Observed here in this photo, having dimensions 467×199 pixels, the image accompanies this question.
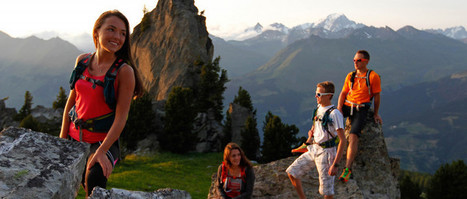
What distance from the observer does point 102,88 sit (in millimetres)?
3986

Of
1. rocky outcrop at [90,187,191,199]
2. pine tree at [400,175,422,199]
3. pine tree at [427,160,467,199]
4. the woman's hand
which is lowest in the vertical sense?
pine tree at [400,175,422,199]

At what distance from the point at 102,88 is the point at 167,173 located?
27.4 meters

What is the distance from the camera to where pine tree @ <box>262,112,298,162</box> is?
127 feet

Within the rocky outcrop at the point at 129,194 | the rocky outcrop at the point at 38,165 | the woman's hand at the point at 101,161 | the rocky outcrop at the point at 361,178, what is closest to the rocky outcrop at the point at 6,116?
the rocky outcrop at the point at 361,178

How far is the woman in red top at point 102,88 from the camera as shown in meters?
3.84

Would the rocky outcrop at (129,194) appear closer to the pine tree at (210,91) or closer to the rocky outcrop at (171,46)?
the pine tree at (210,91)

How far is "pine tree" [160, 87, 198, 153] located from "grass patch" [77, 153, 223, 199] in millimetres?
1481

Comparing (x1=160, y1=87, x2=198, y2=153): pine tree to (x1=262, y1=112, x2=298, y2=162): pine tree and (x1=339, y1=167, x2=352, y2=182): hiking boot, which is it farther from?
(x1=339, y1=167, x2=352, y2=182): hiking boot

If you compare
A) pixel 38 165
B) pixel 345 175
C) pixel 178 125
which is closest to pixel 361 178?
pixel 345 175

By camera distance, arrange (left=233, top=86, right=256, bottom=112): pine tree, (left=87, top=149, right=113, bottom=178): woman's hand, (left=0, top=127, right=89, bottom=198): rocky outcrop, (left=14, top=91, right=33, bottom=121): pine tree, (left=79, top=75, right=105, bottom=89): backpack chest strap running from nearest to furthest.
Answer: (left=0, top=127, right=89, bottom=198): rocky outcrop < (left=87, top=149, right=113, bottom=178): woman's hand < (left=79, top=75, right=105, bottom=89): backpack chest strap < (left=14, top=91, right=33, bottom=121): pine tree < (left=233, top=86, right=256, bottom=112): pine tree

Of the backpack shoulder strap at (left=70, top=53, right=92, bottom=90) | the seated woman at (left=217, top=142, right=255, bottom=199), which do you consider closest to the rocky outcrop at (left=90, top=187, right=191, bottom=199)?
the backpack shoulder strap at (left=70, top=53, right=92, bottom=90)

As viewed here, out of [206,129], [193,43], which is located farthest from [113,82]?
[193,43]

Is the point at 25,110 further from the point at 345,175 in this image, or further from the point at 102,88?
the point at 102,88

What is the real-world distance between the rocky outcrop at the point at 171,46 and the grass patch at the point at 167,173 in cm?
1707
